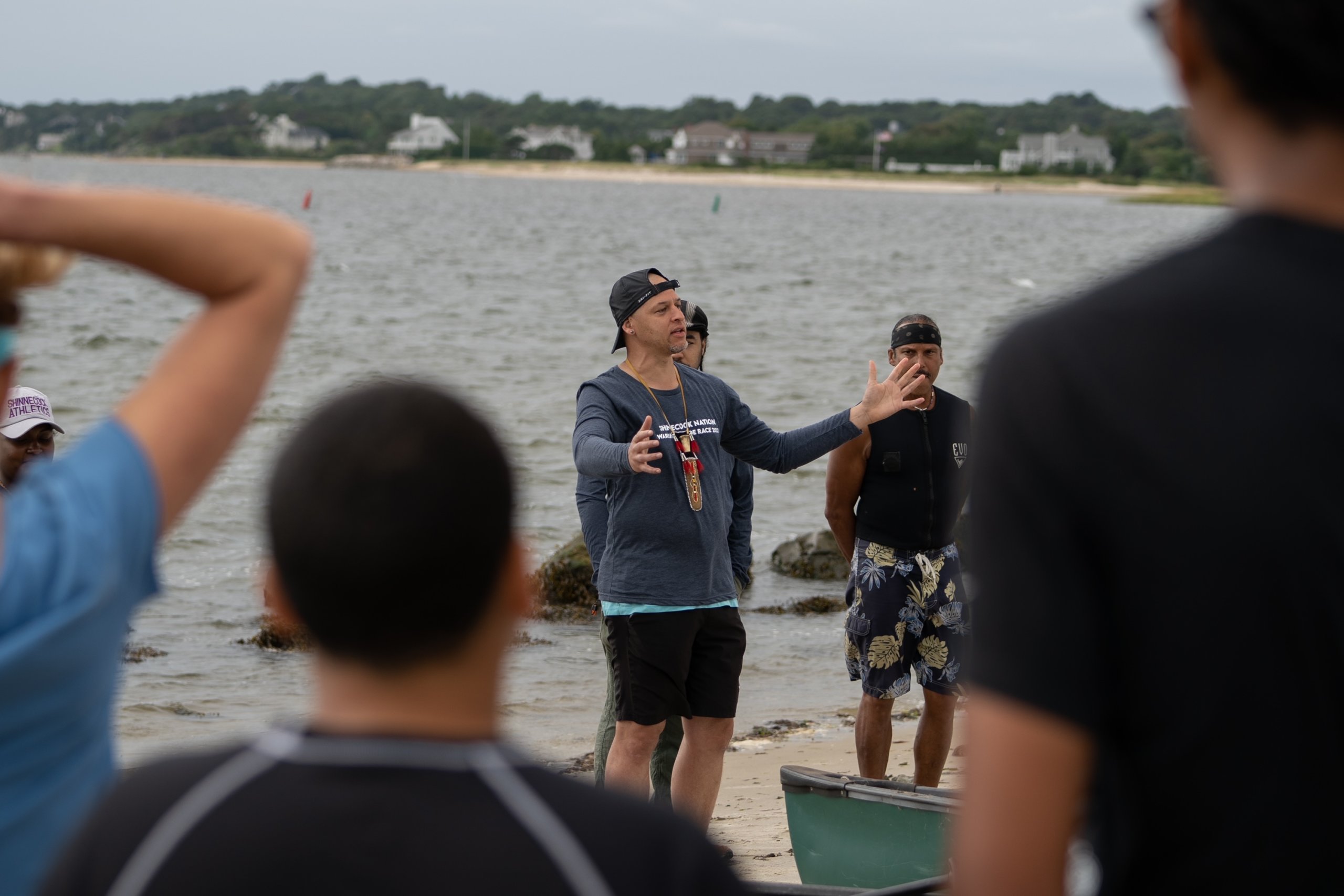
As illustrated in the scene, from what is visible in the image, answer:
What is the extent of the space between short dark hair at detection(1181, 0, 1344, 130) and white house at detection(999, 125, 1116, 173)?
16707cm

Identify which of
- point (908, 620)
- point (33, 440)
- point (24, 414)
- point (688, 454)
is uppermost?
point (24, 414)

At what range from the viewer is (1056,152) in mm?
167000

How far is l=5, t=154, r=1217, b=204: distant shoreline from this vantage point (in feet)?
480

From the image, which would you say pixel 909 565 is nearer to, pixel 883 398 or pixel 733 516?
pixel 733 516

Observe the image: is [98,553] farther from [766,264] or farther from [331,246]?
[331,246]

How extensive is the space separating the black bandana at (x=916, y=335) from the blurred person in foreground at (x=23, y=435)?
3.99m

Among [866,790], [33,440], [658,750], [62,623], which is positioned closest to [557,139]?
[658,750]

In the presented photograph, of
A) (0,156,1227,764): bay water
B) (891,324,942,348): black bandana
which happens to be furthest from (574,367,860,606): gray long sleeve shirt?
(0,156,1227,764): bay water

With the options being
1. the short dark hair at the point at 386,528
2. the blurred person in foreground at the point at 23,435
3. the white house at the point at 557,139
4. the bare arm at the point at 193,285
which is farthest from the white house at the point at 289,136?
the short dark hair at the point at 386,528

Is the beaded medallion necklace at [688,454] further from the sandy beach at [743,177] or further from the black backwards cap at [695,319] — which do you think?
the sandy beach at [743,177]

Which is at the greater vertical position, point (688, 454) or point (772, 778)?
point (688, 454)

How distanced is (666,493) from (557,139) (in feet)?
589

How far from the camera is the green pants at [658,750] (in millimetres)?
6367

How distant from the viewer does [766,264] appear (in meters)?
52.2
